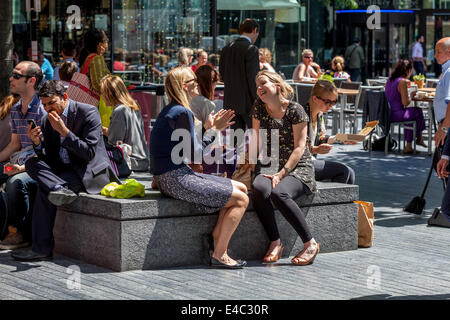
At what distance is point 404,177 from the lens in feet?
39.8

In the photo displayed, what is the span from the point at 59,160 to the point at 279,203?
1833 mm

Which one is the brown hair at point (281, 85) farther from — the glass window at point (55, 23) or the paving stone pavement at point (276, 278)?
the glass window at point (55, 23)

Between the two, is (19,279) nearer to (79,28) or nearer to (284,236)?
A: (284,236)

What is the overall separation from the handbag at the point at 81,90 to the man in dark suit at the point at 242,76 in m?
1.76

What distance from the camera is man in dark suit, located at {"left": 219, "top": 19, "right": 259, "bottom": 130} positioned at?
11070 millimetres

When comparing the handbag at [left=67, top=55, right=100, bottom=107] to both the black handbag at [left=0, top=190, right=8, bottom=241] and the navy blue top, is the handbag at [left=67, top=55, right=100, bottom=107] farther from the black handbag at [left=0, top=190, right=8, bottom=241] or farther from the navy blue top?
the navy blue top

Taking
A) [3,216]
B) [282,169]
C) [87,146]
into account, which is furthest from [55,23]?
[282,169]

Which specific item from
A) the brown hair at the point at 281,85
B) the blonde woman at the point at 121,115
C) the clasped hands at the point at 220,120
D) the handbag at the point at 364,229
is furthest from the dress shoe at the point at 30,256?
the handbag at the point at 364,229

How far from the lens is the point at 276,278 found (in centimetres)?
661

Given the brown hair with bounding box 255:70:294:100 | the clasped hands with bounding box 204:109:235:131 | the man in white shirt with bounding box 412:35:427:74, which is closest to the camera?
the clasped hands with bounding box 204:109:235:131

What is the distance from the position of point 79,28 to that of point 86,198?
11.8 m

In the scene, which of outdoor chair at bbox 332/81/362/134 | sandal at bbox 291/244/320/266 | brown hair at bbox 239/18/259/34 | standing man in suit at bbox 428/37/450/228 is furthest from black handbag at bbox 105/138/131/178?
outdoor chair at bbox 332/81/362/134

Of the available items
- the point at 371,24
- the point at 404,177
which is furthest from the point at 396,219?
the point at 371,24

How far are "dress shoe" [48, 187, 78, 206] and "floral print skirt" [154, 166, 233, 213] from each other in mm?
715
